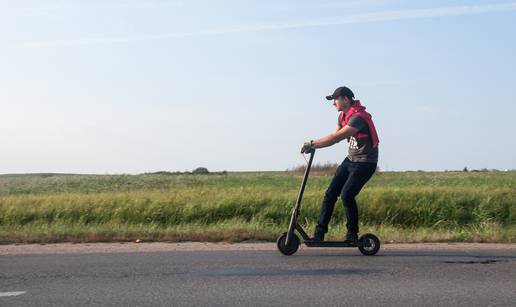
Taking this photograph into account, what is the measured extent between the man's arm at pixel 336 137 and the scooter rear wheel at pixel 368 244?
3.81ft

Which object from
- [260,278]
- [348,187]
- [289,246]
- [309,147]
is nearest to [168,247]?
[289,246]

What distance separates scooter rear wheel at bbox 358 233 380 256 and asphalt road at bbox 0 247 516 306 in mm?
112

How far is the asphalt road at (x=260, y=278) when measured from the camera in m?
5.59

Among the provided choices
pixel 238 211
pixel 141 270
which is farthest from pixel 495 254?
pixel 238 211

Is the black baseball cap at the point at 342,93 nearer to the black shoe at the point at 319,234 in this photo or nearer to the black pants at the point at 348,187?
the black pants at the point at 348,187

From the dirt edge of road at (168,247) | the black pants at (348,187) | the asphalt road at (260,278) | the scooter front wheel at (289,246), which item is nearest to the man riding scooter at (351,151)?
the black pants at (348,187)

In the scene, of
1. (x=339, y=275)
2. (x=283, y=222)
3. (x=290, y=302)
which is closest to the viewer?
(x=290, y=302)

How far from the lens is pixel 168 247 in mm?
9078

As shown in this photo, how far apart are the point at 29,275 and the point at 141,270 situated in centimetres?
109

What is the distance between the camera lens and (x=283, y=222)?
16406 mm

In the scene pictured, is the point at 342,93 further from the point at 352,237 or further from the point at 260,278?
the point at 260,278

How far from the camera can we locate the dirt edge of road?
28.5 feet

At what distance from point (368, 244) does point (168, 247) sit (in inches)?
107

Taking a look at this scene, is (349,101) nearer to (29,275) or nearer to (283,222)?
(29,275)
